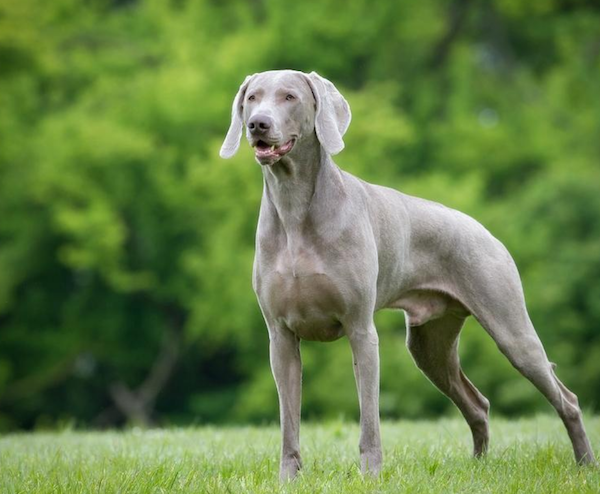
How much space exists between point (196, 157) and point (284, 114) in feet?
76.9

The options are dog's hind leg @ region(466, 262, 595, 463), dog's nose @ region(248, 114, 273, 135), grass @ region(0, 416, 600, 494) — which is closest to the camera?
grass @ region(0, 416, 600, 494)

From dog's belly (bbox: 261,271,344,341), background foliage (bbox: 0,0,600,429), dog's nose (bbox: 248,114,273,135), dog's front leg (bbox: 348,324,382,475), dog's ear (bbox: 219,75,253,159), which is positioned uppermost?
background foliage (bbox: 0,0,600,429)

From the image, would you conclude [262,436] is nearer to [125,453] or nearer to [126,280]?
[125,453]

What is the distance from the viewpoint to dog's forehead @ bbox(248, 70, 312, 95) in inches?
226

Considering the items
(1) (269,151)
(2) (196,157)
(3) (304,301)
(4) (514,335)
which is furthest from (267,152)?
(2) (196,157)

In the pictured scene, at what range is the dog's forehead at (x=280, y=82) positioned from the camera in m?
5.73

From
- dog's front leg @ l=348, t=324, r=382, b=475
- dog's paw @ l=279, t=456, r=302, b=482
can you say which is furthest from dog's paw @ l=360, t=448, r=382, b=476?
dog's paw @ l=279, t=456, r=302, b=482

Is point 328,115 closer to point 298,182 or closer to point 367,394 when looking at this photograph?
point 298,182

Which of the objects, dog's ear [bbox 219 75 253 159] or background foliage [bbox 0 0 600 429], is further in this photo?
background foliage [bbox 0 0 600 429]

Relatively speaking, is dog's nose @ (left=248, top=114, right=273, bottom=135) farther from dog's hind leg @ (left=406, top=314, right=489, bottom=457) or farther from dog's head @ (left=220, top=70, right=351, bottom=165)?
dog's hind leg @ (left=406, top=314, right=489, bottom=457)

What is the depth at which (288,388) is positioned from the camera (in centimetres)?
596

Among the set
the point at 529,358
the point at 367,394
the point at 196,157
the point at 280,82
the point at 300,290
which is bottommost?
the point at 367,394

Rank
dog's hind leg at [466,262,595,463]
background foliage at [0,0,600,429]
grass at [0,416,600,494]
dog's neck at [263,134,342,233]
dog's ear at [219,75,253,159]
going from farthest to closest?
background foliage at [0,0,600,429] < dog's hind leg at [466,262,595,463] < dog's ear at [219,75,253,159] < dog's neck at [263,134,342,233] < grass at [0,416,600,494]

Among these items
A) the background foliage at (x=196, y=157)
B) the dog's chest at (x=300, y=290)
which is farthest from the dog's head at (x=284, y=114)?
the background foliage at (x=196, y=157)
